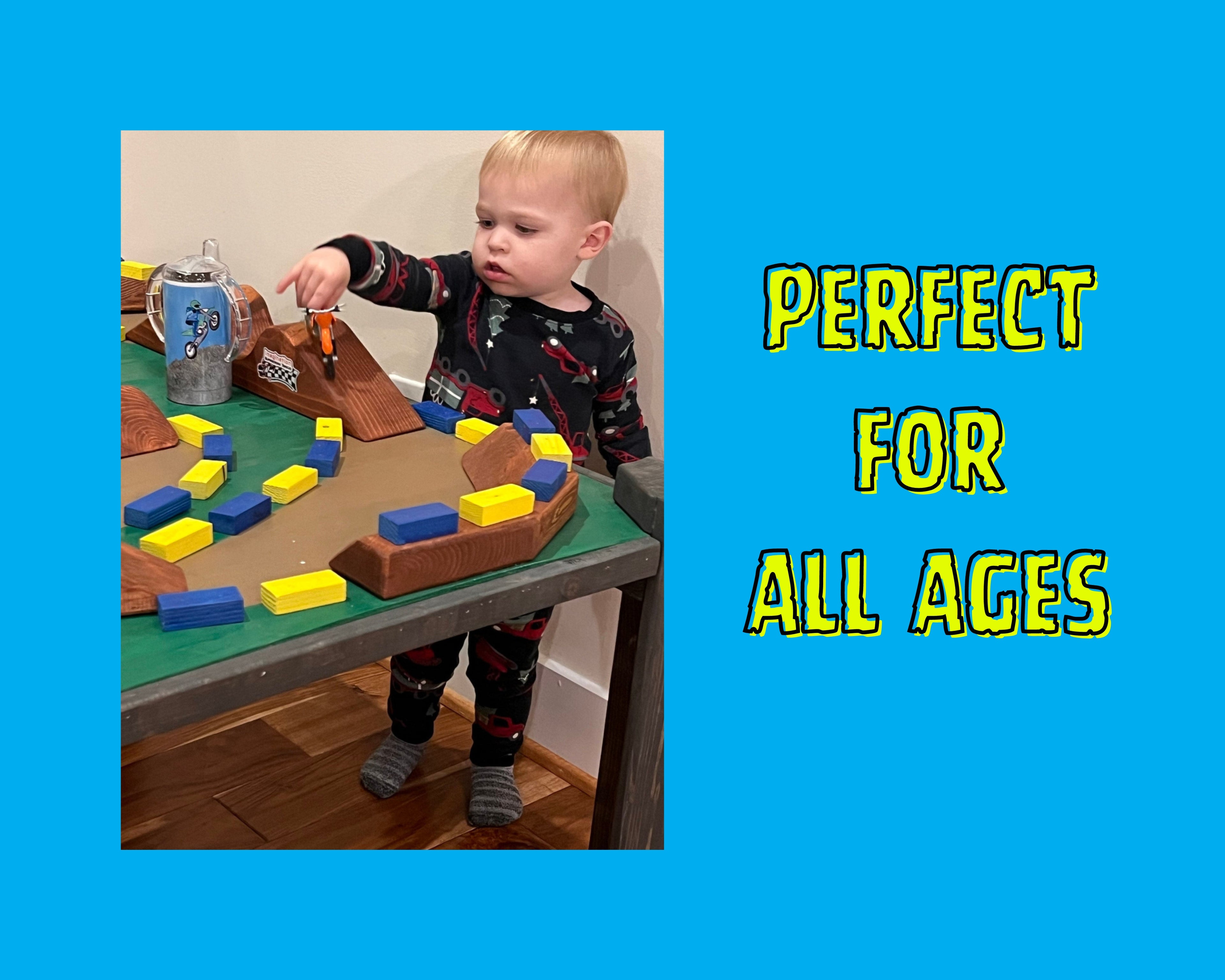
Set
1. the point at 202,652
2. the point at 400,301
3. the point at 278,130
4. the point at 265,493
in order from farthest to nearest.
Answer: the point at 278,130
the point at 400,301
the point at 265,493
the point at 202,652

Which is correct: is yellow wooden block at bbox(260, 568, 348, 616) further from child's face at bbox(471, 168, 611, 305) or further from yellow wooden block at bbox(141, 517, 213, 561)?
child's face at bbox(471, 168, 611, 305)

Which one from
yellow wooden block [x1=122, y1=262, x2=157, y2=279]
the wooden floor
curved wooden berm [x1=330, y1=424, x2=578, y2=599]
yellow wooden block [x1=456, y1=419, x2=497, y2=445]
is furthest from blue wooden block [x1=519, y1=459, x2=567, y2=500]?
yellow wooden block [x1=122, y1=262, x2=157, y2=279]

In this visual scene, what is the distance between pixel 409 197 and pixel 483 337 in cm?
29

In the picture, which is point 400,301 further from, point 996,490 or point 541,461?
point 996,490

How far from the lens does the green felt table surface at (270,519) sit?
2.43 ft

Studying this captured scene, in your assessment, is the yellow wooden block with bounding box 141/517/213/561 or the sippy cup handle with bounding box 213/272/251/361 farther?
the sippy cup handle with bounding box 213/272/251/361

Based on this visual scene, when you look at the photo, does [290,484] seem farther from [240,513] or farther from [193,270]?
[193,270]

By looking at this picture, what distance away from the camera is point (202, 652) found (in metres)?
0.74

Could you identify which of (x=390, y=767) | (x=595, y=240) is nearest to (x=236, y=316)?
(x=595, y=240)

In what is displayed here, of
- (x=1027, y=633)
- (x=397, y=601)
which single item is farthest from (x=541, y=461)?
(x=1027, y=633)

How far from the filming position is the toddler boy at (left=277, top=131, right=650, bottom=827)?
1.14 meters

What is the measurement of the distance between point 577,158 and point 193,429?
466 millimetres

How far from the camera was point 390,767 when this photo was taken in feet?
4.83

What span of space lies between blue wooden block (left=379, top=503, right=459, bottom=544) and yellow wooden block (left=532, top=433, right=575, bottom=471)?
174mm
